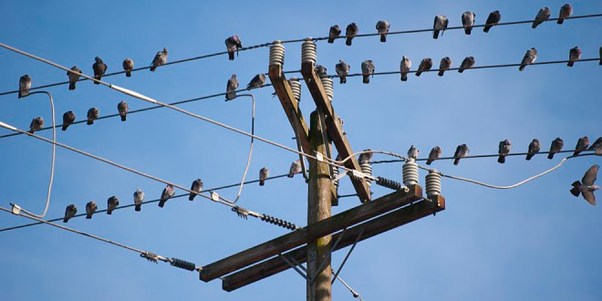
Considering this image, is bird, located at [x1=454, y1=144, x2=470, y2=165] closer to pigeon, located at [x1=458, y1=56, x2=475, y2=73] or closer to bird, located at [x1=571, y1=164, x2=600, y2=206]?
pigeon, located at [x1=458, y1=56, x2=475, y2=73]

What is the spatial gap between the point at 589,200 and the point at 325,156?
381 cm

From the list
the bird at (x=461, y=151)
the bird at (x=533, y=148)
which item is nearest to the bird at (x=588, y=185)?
the bird at (x=533, y=148)

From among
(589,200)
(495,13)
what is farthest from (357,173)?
(495,13)

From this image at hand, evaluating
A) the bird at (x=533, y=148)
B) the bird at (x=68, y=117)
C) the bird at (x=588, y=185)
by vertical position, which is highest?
the bird at (x=68, y=117)

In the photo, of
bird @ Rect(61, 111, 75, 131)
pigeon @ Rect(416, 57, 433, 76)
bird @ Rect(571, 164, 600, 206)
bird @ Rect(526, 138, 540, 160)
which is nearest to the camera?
bird @ Rect(571, 164, 600, 206)

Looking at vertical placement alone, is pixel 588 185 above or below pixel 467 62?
below

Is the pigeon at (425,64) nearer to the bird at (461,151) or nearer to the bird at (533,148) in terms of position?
the bird at (461,151)

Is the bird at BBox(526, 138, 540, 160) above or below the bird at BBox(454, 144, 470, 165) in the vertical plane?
below

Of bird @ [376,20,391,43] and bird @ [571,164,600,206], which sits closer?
bird @ [571,164,600,206]

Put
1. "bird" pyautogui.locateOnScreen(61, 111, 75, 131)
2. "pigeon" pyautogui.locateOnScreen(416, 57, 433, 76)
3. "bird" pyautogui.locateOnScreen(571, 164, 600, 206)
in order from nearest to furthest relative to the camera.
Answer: "bird" pyautogui.locateOnScreen(571, 164, 600, 206)
"bird" pyautogui.locateOnScreen(61, 111, 75, 131)
"pigeon" pyautogui.locateOnScreen(416, 57, 433, 76)

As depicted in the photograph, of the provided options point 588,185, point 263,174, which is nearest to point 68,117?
point 263,174

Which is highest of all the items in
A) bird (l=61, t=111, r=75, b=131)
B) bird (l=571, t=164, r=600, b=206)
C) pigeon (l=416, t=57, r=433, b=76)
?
pigeon (l=416, t=57, r=433, b=76)

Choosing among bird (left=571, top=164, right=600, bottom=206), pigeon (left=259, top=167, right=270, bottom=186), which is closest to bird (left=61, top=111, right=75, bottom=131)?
pigeon (left=259, top=167, right=270, bottom=186)

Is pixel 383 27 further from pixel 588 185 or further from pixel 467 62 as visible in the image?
pixel 588 185
